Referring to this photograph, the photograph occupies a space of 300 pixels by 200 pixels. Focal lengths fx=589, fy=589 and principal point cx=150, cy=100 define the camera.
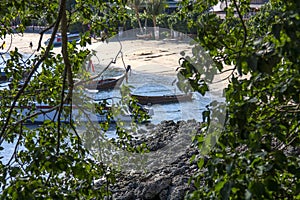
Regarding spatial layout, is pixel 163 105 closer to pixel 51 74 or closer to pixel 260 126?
pixel 51 74

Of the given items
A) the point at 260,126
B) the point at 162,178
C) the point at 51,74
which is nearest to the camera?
the point at 260,126

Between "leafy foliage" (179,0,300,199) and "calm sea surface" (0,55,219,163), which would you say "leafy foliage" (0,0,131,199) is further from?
"calm sea surface" (0,55,219,163)

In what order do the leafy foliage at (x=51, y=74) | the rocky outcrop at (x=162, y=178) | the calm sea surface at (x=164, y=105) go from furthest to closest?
the calm sea surface at (x=164, y=105)
the rocky outcrop at (x=162, y=178)
the leafy foliage at (x=51, y=74)

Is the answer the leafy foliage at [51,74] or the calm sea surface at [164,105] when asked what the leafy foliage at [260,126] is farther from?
the calm sea surface at [164,105]

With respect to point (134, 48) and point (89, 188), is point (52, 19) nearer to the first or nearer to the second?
point (89, 188)

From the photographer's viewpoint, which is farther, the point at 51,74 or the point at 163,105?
the point at 163,105

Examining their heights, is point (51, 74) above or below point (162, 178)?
above

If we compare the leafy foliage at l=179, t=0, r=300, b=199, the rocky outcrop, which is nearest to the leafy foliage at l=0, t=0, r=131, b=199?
the leafy foliage at l=179, t=0, r=300, b=199

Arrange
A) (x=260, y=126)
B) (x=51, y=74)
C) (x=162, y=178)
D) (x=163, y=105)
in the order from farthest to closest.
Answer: (x=163, y=105) → (x=162, y=178) → (x=51, y=74) → (x=260, y=126)

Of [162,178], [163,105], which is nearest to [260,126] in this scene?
[162,178]

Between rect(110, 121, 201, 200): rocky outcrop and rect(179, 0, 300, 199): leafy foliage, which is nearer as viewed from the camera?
rect(179, 0, 300, 199): leafy foliage

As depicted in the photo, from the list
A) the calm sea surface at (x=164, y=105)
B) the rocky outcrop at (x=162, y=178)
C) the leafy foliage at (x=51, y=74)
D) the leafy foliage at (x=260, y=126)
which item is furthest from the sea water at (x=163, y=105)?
the leafy foliage at (x=260, y=126)

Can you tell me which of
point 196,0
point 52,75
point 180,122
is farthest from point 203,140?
point 180,122

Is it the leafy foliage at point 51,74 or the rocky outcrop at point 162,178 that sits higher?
the leafy foliage at point 51,74
